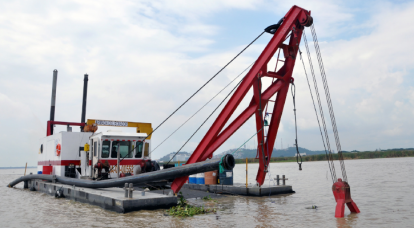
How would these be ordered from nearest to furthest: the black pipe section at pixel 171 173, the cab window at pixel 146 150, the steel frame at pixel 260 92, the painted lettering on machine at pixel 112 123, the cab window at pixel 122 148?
the black pipe section at pixel 171 173 < the steel frame at pixel 260 92 < the cab window at pixel 122 148 < the cab window at pixel 146 150 < the painted lettering on machine at pixel 112 123

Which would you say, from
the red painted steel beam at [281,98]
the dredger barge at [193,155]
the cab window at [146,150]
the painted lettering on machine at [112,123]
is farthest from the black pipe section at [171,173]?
the painted lettering on machine at [112,123]

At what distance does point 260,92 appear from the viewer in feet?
42.5

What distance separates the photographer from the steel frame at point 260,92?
1277 centimetres

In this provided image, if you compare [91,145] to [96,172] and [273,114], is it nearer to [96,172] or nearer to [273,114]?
[96,172]

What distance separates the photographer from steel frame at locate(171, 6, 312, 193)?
1277 centimetres

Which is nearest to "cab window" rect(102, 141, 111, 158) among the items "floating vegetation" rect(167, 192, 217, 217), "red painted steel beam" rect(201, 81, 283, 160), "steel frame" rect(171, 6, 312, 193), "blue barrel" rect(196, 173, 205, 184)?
"steel frame" rect(171, 6, 312, 193)

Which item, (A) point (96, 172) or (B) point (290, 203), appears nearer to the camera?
(B) point (290, 203)

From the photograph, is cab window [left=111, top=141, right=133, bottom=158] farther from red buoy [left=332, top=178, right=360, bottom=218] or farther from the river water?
red buoy [left=332, top=178, right=360, bottom=218]

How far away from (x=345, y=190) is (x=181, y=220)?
510 centimetres

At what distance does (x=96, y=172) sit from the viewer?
52.2 feet

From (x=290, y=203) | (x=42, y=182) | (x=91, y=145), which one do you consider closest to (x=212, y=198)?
(x=290, y=203)

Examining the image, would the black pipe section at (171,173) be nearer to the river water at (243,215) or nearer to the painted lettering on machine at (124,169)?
the river water at (243,215)

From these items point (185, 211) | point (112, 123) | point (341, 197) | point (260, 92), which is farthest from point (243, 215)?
point (112, 123)

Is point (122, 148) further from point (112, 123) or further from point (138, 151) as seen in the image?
point (112, 123)
